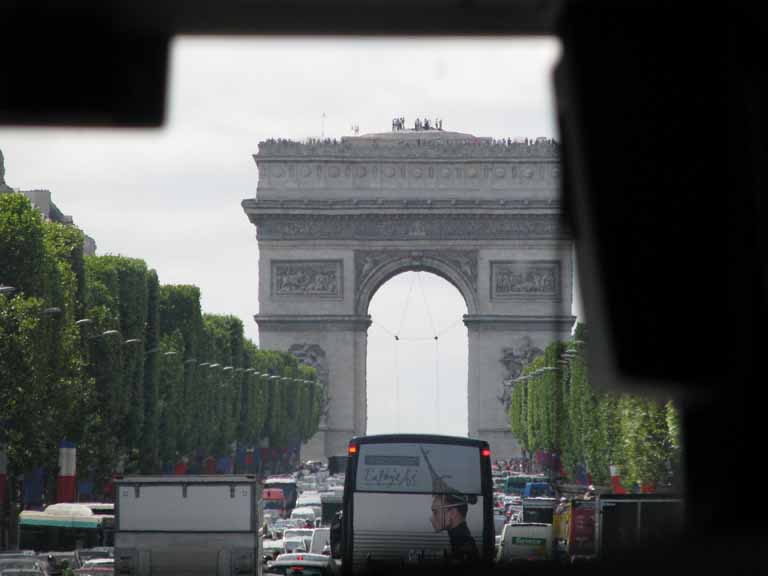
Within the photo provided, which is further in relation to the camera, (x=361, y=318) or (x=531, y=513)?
(x=361, y=318)

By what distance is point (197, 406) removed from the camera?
6450 cm

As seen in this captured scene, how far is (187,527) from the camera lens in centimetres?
2400

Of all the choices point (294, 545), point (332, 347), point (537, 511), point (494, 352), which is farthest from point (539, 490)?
point (332, 347)

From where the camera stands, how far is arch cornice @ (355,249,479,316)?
97688mm

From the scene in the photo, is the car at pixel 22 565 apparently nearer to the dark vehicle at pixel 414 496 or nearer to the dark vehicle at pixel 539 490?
the dark vehicle at pixel 414 496

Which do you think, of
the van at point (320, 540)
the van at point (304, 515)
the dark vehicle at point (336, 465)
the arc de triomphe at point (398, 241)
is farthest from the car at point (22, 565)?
the arc de triomphe at point (398, 241)

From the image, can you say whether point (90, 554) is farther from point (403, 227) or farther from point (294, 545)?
point (403, 227)

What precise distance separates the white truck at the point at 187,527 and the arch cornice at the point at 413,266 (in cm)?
7280

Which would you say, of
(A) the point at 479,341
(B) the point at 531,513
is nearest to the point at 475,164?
(A) the point at 479,341

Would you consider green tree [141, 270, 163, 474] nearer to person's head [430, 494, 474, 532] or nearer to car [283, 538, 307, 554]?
car [283, 538, 307, 554]

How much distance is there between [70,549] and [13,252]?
6045mm

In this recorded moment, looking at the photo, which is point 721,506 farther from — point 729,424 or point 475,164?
point 475,164

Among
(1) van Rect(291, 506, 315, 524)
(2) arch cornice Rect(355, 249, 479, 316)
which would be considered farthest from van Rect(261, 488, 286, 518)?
(2) arch cornice Rect(355, 249, 479, 316)

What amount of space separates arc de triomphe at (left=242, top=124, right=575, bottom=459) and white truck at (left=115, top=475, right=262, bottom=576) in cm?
7061
